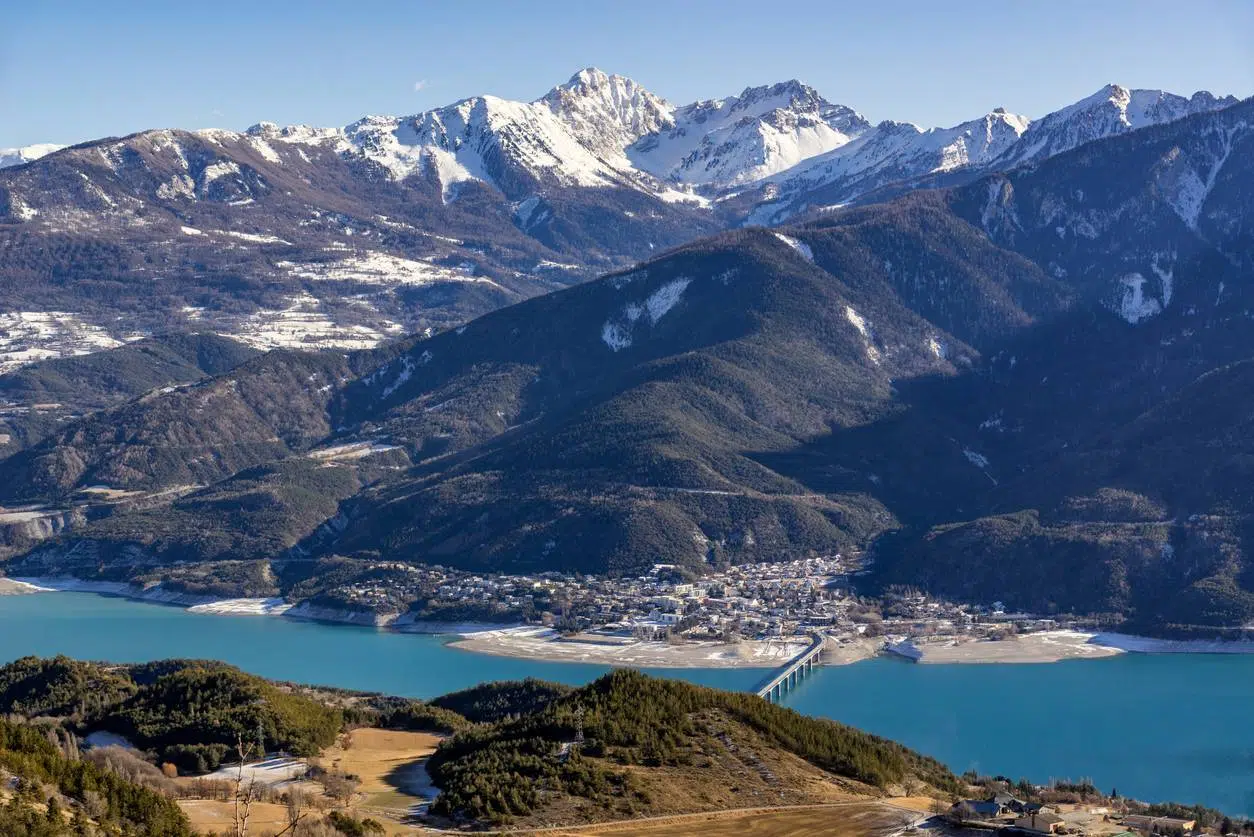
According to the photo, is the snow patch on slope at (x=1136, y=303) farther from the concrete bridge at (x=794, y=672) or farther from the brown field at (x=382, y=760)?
the brown field at (x=382, y=760)

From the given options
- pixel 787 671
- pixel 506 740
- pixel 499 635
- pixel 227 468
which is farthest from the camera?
pixel 227 468

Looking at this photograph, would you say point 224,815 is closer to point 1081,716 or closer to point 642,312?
point 1081,716

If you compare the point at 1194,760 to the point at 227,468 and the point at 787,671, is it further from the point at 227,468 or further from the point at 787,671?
the point at 227,468

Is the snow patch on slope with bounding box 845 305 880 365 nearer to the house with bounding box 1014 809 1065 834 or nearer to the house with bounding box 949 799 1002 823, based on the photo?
the house with bounding box 949 799 1002 823

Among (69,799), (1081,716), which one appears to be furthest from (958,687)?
(69,799)

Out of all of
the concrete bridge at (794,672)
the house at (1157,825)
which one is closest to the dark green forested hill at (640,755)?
the house at (1157,825)

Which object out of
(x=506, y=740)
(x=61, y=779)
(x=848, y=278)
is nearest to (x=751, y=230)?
(x=848, y=278)

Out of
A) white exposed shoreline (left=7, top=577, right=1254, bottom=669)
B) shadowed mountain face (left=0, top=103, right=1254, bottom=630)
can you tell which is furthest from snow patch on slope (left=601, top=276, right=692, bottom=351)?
white exposed shoreline (left=7, top=577, right=1254, bottom=669)
